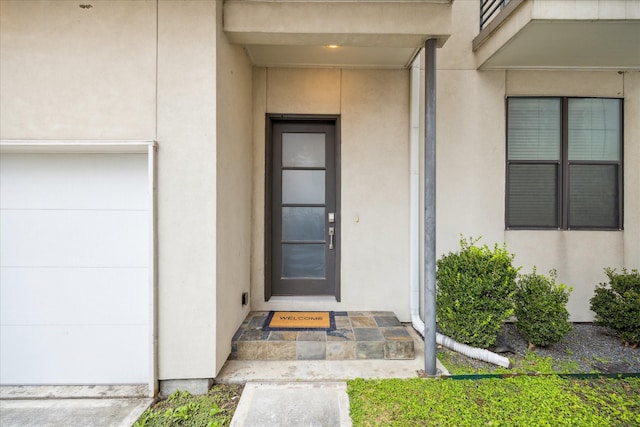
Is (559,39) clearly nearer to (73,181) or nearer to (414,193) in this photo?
(414,193)

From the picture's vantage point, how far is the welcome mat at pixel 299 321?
3.13 meters

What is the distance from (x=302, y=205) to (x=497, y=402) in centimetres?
261

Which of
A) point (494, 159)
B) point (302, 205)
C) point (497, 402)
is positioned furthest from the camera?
point (302, 205)

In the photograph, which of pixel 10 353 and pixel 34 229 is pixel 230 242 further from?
pixel 10 353

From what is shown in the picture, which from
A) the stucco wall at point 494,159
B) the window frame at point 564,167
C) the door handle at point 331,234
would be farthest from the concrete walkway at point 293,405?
the window frame at point 564,167

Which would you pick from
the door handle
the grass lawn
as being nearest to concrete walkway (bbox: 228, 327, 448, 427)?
the grass lawn

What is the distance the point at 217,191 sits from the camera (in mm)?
2504

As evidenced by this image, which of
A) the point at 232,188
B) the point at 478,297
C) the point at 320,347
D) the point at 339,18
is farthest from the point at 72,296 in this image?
the point at 478,297

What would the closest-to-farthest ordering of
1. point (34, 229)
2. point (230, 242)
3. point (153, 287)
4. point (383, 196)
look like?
Answer: point (153, 287)
point (34, 229)
point (230, 242)
point (383, 196)

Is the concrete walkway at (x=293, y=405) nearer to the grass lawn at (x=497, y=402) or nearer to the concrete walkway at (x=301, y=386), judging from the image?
the concrete walkway at (x=301, y=386)

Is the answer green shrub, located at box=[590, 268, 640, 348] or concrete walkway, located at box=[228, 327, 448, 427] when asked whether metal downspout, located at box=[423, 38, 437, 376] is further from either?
green shrub, located at box=[590, 268, 640, 348]

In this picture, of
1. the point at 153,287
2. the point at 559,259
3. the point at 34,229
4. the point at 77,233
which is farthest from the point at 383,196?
the point at 34,229

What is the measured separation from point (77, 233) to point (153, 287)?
2.85 feet

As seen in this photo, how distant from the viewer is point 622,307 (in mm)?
3053
